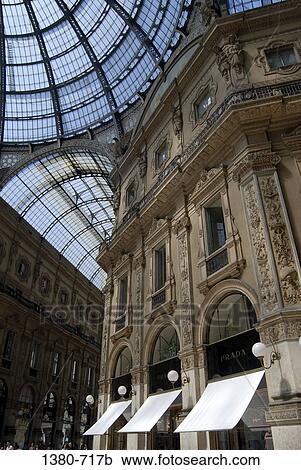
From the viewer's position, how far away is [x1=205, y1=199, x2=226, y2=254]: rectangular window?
12.8m

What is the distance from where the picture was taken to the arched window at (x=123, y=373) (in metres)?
15.5

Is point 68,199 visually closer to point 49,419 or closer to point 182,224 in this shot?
point 49,419

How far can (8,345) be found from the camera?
26891 millimetres

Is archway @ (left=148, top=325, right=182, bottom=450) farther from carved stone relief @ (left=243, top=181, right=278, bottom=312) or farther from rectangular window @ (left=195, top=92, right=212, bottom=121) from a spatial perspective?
rectangular window @ (left=195, top=92, right=212, bottom=121)

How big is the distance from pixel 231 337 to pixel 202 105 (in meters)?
10.4

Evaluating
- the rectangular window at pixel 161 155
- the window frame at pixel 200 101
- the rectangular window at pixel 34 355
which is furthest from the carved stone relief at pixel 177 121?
the rectangular window at pixel 34 355

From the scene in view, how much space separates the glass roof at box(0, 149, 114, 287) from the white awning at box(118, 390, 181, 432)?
50.1 ft

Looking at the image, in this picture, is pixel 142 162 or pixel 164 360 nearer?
pixel 164 360

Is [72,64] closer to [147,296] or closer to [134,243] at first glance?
[134,243]

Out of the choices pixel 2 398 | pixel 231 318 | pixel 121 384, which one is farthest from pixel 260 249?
pixel 2 398

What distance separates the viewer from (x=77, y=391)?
34.8m

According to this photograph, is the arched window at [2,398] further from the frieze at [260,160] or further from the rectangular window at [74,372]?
the frieze at [260,160]

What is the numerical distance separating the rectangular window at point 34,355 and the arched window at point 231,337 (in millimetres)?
22505

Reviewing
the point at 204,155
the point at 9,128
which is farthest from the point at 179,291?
the point at 9,128
